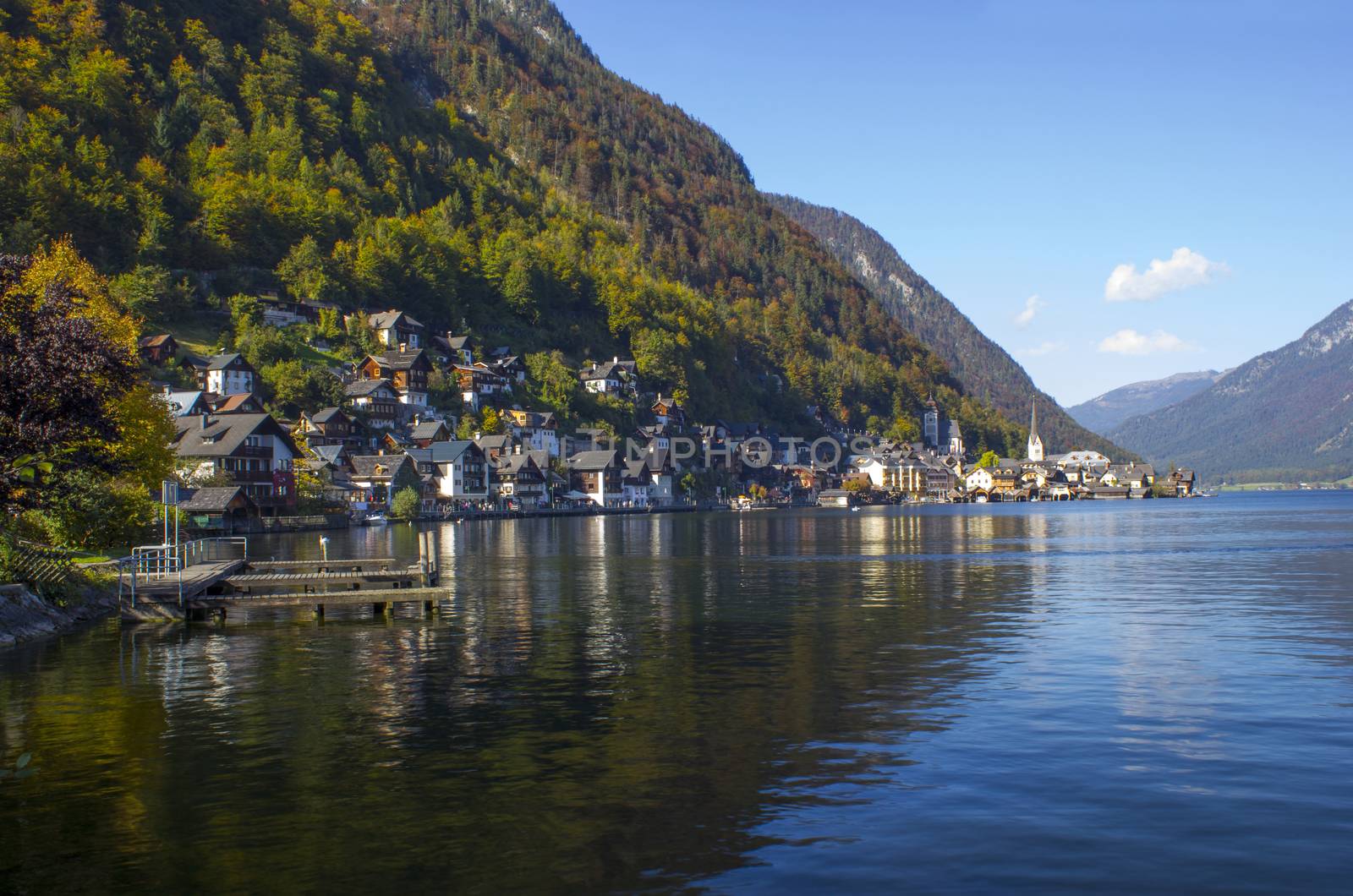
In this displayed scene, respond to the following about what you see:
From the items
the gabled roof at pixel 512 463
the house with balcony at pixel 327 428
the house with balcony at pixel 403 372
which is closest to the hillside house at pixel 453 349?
the house with balcony at pixel 403 372

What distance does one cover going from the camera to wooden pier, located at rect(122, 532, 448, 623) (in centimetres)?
3903

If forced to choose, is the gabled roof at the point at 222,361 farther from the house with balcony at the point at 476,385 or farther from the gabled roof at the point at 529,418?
the gabled roof at the point at 529,418

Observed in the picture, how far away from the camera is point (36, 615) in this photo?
35.3m

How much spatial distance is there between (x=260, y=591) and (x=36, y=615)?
13.0m

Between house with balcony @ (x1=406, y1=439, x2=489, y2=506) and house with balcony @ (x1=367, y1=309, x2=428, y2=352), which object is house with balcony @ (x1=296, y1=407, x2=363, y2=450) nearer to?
house with balcony @ (x1=406, y1=439, x2=489, y2=506)

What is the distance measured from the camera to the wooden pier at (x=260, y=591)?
3903 cm

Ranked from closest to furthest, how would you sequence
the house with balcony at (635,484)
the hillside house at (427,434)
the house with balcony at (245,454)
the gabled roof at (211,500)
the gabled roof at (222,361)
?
the gabled roof at (211,500) < the house with balcony at (245,454) < the gabled roof at (222,361) < the hillside house at (427,434) < the house with balcony at (635,484)

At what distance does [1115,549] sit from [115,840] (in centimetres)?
7250

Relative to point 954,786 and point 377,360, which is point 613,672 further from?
point 377,360

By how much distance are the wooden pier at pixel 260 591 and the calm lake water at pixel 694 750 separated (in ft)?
2.97

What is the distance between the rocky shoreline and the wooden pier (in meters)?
1.40

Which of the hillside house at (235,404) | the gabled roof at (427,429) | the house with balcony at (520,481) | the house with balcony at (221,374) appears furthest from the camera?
the house with balcony at (520,481)

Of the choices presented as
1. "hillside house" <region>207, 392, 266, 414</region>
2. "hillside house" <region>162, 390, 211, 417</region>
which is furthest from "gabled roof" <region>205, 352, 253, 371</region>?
"hillside house" <region>162, 390, 211, 417</region>

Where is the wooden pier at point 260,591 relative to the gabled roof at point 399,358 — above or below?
below
